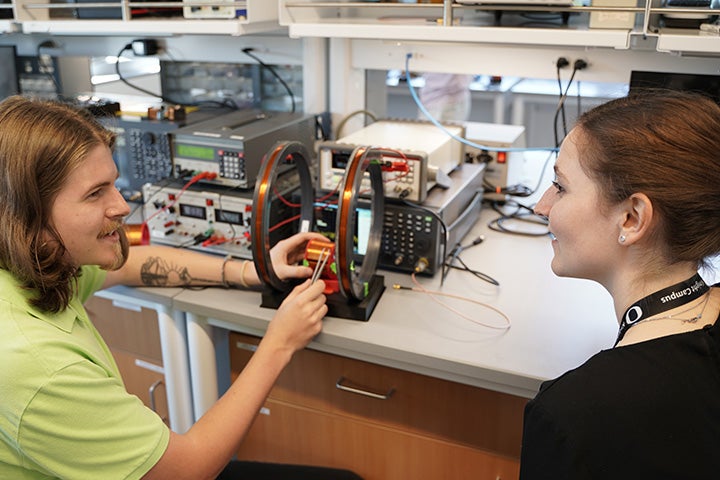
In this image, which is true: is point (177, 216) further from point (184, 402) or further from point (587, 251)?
point (587, 251)

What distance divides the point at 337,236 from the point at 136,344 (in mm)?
767

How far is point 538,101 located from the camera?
4918mm

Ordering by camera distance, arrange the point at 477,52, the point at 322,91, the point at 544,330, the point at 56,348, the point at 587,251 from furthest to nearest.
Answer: the point at 322,91 < the point at 477,52 < the point at 544,330 < the point at 587,251 < the point at 56,348

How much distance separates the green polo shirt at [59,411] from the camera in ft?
3.10

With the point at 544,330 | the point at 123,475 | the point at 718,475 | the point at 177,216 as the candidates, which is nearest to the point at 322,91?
the point at 177,216

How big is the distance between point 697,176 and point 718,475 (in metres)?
0.41

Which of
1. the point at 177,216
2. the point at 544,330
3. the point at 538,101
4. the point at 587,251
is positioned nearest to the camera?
the point at 587,251

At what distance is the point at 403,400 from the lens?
1483 mm

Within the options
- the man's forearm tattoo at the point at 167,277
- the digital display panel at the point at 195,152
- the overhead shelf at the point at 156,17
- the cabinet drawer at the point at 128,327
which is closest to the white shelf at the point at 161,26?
the overhead shelf at the point at 156,17

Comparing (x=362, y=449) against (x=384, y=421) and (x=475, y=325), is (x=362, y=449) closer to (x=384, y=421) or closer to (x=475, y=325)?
(x=384, y=421)

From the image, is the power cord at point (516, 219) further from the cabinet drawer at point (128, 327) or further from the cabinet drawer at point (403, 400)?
the cabinet drawer at point (128, 327)

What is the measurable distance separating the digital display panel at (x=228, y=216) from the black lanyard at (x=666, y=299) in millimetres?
1043

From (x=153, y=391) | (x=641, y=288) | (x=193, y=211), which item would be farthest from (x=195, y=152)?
(x=641, y=288)

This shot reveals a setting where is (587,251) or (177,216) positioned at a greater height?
(587,251)
